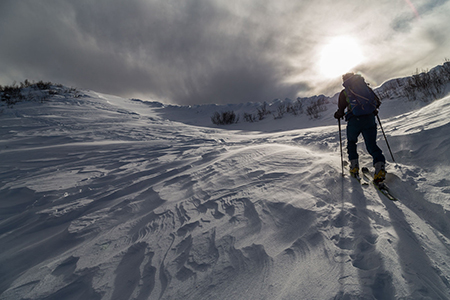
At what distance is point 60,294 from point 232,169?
7.39ft

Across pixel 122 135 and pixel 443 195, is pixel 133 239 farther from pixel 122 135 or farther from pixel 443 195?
pixel 122 135

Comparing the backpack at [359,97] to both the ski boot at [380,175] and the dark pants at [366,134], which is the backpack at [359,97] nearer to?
the dark pants at [366,134]

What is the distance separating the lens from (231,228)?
5.50 feet

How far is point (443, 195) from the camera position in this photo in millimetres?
1931

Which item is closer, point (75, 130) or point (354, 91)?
point (354, 91)

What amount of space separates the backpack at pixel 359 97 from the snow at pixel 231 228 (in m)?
0.94

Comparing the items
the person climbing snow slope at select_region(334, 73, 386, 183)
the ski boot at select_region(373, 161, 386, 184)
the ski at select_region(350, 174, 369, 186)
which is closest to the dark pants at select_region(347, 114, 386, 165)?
the person climbing snow slope at select_region(334, 73, 386, 183)

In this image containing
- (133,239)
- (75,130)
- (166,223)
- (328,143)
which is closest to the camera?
(133,239)

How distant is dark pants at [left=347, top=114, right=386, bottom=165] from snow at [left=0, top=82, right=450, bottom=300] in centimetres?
35

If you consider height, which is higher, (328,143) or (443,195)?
(328,143)

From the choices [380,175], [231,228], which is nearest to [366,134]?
[380,175]

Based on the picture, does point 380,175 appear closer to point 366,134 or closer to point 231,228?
point 366,134

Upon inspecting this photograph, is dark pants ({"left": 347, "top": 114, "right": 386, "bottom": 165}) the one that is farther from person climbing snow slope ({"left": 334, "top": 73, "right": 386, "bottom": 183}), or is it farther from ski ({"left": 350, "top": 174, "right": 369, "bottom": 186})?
ski ({"left": 350, "top": 174, "right": 369, "bottom": 186})

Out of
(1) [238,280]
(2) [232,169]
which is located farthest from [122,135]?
(1) [238,280]
